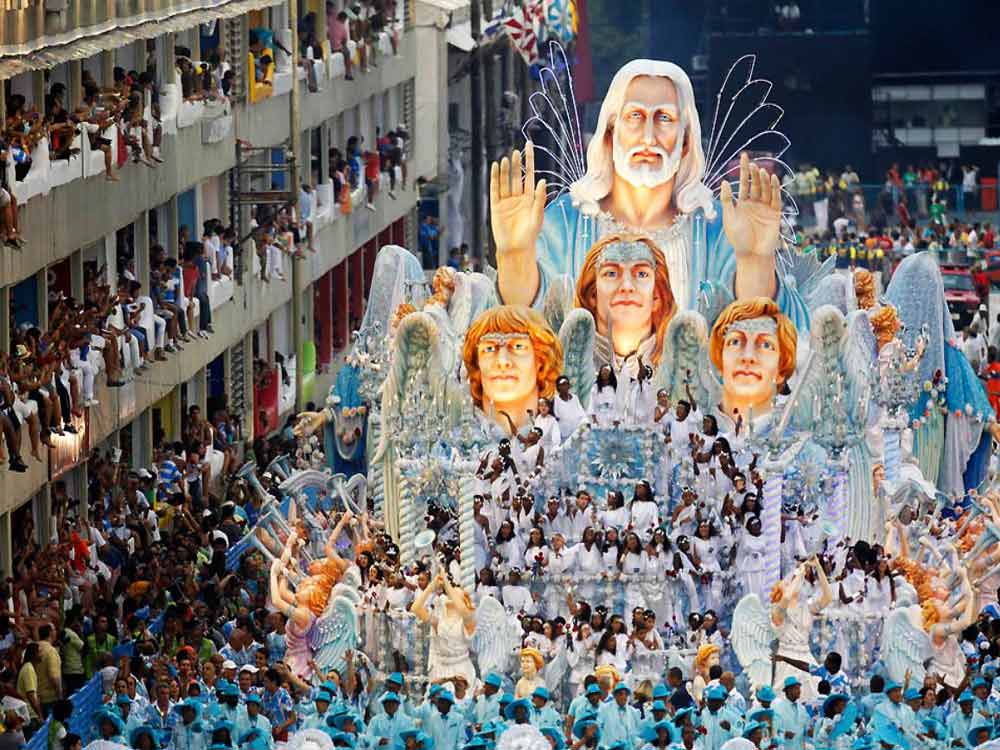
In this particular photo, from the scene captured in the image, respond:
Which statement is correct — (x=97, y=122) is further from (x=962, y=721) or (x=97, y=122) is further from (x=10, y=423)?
(x=962, y=721)

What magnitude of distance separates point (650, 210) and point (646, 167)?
2.62 feet

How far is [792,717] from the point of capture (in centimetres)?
4872

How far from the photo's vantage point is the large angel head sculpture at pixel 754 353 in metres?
57.3

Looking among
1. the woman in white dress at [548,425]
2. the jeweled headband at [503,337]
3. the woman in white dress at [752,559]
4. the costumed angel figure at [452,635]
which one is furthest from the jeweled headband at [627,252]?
the costumed angel figure at [452,635]

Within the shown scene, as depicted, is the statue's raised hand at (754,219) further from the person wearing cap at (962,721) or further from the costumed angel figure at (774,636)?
the person wearing cap at (962,721)

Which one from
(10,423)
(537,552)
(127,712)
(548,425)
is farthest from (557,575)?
(127,712)

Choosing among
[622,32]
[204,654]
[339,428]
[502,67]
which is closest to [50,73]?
[339,428]

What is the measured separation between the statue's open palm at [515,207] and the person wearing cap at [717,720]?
511 inches

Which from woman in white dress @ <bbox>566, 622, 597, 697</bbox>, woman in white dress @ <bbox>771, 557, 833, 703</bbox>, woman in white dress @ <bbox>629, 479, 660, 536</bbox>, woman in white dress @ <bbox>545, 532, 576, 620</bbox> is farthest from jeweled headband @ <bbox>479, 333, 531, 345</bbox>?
woman in white dress @ <bbox>566, 622, 597, 697</bbox>

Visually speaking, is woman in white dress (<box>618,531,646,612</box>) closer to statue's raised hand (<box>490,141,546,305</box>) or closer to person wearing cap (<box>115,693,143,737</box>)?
statue's raised hand (<box>490,141,546,305</box>)

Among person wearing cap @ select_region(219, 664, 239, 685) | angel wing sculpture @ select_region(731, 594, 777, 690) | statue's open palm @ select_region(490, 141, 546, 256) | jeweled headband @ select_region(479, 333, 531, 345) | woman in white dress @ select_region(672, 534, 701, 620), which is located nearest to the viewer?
person wearing cap @ select_region(219, 664, 239, 685)

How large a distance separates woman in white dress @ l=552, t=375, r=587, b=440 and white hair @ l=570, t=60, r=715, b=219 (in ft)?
15.5

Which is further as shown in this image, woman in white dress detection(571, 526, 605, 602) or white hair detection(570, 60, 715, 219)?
white hair detection(570, 60, 715, 219)

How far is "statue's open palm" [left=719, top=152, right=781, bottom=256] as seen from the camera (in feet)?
195
